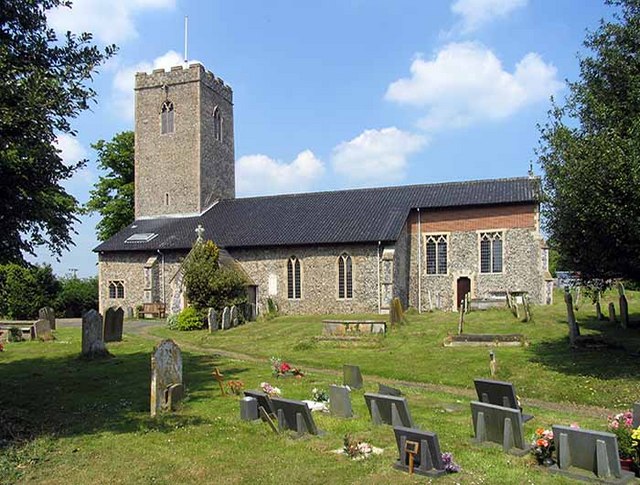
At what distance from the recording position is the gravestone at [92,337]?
62.5 feet

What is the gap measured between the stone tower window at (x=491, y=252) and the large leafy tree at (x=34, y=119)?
86.5 feet

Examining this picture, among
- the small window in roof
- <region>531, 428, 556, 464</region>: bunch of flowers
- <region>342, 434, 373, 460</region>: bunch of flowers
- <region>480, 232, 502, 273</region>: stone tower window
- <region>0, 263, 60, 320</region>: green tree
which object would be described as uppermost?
the small window in roof

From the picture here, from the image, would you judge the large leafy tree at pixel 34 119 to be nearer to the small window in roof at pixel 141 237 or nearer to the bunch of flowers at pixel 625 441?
the bunch of flowers at pixel 625 441

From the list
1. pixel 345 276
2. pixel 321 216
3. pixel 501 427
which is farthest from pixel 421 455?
pixel 321 216

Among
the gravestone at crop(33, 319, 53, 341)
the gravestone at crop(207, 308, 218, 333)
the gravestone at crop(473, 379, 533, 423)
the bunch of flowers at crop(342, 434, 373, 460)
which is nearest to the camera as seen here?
the bunch of flowers at crop(342, 434, 373, 460)

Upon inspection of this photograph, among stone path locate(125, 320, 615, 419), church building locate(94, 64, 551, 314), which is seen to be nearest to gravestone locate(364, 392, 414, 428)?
stone path locate(125, 320, 615, 419)

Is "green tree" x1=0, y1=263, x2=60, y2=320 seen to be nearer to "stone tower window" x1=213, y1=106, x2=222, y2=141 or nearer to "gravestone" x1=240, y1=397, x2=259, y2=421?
"stone tower window" x1=213, y1=106, x2=222, y2=141

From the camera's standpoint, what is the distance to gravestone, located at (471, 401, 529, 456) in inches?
335

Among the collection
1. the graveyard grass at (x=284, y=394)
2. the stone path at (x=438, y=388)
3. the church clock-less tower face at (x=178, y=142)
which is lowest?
the stone path at (x=438, y=388)

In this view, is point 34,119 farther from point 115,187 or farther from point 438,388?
point 115,187

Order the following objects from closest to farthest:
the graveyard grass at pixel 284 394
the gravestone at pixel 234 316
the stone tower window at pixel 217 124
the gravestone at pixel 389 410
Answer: the graveyard grass at pixel 284 394, the gravestone at pixel 389 410, the gravestone at pixel 234 316, the stone tower window at pixel 217 124

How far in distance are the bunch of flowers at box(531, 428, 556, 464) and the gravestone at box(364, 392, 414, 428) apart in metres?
2.12

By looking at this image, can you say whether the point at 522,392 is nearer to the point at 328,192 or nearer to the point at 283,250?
the point at 283,250

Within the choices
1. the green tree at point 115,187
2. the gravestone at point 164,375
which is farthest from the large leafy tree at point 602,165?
the green tree at point 115,187
